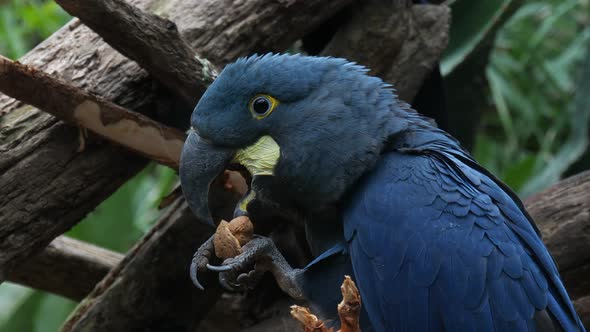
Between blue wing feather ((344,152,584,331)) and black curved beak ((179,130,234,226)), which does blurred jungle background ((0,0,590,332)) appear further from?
black curved beak ((179,130,234,226))

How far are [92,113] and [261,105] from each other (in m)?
0.43

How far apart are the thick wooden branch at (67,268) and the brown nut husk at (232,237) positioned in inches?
33.8

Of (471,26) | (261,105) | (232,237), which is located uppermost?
(471,26)

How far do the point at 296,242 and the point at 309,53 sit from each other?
0.62 meters

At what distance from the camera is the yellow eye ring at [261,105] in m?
1.65

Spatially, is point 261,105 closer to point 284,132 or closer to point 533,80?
point 284,132

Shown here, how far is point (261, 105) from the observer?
166cm

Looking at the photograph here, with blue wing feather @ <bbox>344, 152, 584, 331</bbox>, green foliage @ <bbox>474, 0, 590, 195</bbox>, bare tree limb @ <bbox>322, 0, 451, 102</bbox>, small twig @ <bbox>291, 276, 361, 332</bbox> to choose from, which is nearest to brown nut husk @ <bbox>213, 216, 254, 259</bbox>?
blue wing feather @ <bbox>344, 152, 584, 331</bbox>

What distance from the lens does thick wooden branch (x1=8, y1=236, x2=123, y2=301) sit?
7.46 ft

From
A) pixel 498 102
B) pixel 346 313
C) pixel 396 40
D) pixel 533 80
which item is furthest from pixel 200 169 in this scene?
pixel 533 80

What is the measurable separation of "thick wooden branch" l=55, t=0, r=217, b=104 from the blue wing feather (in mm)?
528

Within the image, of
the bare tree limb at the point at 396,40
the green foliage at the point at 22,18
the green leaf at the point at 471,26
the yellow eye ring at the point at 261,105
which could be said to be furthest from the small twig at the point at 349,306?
the green foliage at the point at 22,18

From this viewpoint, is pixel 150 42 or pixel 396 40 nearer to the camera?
pixel 150 42

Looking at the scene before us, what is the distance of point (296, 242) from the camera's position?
2.11 m
